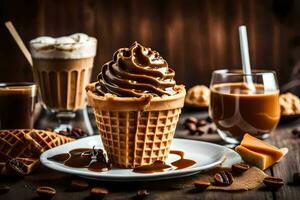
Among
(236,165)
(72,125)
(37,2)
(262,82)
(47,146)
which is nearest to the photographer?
(236,165)

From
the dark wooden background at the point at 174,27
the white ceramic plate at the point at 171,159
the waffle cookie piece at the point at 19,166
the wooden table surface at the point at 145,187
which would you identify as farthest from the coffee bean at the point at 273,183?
the dark wooden background at the point at 174,27

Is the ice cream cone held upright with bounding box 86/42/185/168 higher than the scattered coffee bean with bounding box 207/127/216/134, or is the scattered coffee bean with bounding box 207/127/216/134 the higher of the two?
the ice cream cone held upright with bounding box 86/42/185/168

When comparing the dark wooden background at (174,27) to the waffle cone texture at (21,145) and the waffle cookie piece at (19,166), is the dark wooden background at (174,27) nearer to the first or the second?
the waffle cone texture at (21,145)

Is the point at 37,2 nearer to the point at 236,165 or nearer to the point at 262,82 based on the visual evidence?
the point at 262,82

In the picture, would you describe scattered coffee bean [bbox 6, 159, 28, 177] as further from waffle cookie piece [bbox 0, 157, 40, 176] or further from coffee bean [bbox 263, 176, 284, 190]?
coffee bean [bbox 263, 176, 284, 190]

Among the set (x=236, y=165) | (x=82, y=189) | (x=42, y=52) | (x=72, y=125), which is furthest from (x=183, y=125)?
(x=82, y=189)

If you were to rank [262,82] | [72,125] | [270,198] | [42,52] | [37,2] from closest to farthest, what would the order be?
1. [270,198]
2. [262,82]
3. [42,52]
4. [72,125]
5. [37,2]

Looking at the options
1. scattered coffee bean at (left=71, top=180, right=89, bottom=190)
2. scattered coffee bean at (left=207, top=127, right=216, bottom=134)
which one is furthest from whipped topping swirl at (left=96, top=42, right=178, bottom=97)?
scattered coffee bean at (left=207, top=127, right=216, bottom=134)
